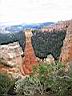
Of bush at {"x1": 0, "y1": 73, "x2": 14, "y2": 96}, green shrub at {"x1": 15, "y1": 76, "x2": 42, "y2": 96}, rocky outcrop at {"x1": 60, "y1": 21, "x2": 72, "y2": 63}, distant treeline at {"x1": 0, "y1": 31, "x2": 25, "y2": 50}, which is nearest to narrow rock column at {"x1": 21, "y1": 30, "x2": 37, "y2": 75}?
distant treeline at {"x1": 0, "y1": 31, "x2": 25, "y2": 50}

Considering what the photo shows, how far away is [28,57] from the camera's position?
25.9m

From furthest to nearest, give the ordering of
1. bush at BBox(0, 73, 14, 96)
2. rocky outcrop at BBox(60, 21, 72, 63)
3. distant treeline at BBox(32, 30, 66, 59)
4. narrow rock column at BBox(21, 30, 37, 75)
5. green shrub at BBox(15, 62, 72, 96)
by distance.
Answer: narrow rock column at BBox(21, 30, 37, 75) < distant treeline at BBox(32, 30, 66, 59) < rocky outcrop at BBox(60, 21, 72, 63) < bush at BBox(0, 73, 14, 96) < green shrub at BBox(15, 62, 72, 96)

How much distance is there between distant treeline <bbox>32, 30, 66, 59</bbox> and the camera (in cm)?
2472

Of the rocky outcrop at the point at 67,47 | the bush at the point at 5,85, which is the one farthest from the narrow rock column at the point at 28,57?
the bush at the point at 5,85

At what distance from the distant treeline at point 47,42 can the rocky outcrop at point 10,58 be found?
57.4 inches

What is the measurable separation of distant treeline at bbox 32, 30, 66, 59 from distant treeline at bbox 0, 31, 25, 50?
988 mm

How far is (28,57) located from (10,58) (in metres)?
1.42

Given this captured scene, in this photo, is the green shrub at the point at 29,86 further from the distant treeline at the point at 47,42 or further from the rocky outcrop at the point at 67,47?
the distant treeline at the point at 47,42

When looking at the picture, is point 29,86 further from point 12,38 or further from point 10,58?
point 12,38

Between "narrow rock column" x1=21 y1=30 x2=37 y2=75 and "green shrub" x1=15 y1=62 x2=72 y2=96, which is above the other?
"green shrub" x1=15 y1=62 x2=72 y2=96

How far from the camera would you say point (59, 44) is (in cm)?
2481

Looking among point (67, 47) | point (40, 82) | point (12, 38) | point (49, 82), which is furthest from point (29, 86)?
point (12, 38)

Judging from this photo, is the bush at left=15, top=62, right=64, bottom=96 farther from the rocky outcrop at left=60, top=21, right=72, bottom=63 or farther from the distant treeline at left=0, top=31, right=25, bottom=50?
the distant treeline at left=0, top=31, right=25, bottom=50

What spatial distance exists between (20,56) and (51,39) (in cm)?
290
